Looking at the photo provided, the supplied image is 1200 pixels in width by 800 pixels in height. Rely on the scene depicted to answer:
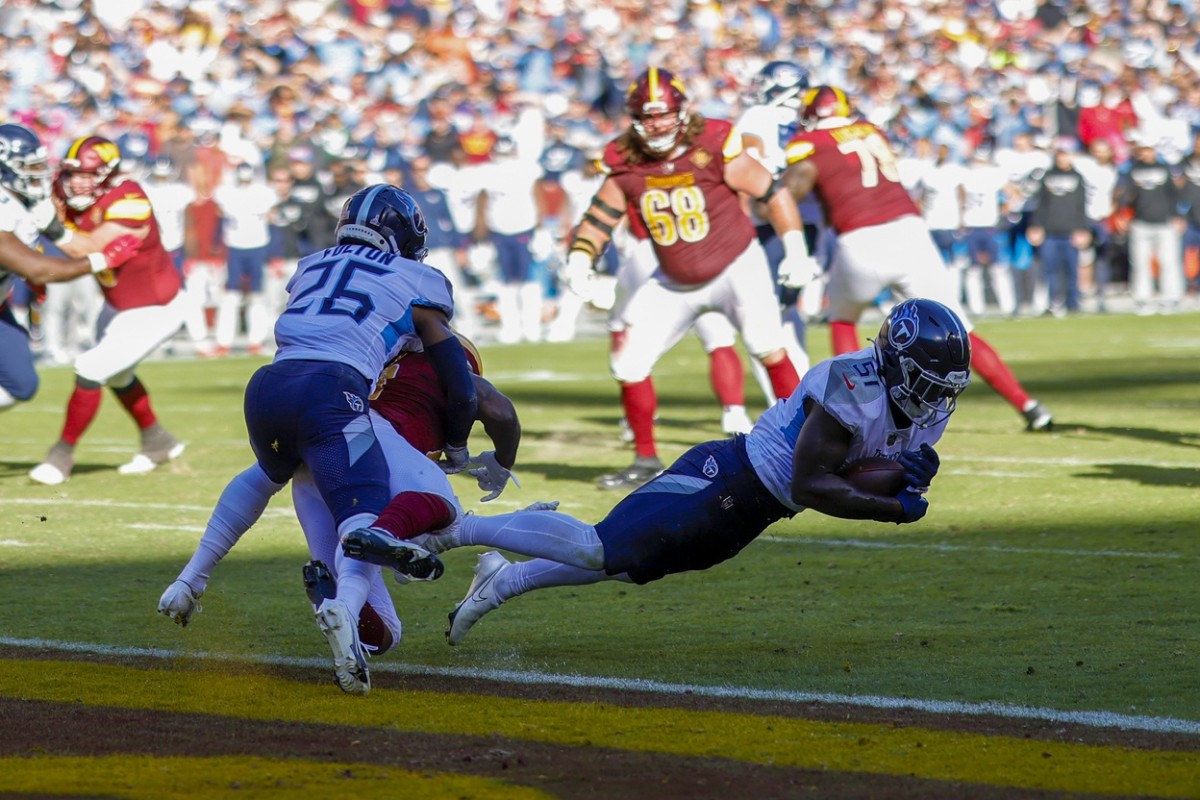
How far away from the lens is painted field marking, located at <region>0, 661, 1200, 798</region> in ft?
14.0

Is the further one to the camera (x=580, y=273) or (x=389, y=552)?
(x=580, y=273)

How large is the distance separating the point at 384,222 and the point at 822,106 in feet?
19.1

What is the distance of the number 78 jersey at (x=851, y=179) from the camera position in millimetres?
10828

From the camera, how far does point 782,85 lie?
12266 mm

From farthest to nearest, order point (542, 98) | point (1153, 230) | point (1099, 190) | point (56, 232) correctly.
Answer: point (542, 98) → point (1099, 190) → point (1153, 230) → point (56, 232)

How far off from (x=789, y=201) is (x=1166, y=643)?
4.90 metres

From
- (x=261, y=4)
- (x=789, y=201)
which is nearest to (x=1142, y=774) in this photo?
(x=789, y=201)

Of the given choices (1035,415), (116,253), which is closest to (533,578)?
(116,253)

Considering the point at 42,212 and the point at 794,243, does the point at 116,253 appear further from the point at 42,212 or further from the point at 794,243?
the point at 794,243

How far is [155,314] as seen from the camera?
10531 mm

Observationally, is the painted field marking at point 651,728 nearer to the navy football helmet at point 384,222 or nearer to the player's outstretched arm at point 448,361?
the player's outstretched arm at point 448,361

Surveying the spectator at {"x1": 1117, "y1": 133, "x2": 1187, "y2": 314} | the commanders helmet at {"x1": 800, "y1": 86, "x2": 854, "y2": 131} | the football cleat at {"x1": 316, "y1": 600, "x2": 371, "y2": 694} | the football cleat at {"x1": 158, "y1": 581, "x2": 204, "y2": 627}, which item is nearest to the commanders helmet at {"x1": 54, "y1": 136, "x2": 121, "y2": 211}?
the commanders helmet at {"x1": 800, "y1": 86, "x2": 854, "y2": 131}

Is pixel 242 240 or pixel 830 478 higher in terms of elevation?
pixel 830 478

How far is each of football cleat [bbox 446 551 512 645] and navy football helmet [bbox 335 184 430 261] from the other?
0.98 metres
